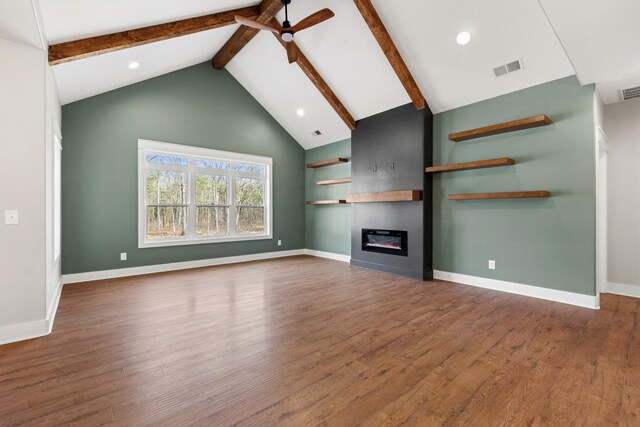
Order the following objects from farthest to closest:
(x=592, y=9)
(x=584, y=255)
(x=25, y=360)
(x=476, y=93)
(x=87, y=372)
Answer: (x=476, y=93)
(x=584, y=255)
(x=592, y=9)
(x=25, y=360)
(x=87, y=372)

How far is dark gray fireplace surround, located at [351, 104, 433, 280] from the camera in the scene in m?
4.98

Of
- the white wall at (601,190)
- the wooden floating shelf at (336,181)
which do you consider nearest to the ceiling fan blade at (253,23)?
the wooden floating shelf at (336,181)

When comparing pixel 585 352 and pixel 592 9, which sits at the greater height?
pixel 592 9

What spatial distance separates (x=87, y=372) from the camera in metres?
2.14

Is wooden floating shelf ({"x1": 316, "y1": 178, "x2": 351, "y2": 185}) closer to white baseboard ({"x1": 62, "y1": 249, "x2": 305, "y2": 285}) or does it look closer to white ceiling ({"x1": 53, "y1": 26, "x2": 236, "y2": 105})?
white baseboard ({"x1": 62, "y1": 249, "x2": 305, "y2": 285})

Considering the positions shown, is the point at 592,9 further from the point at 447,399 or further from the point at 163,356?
the point at 163,356

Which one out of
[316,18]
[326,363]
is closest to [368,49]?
[316,18]

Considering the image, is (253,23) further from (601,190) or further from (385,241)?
(601,190)

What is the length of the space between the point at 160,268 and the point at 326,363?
455cm

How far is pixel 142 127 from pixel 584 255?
701 centimetres

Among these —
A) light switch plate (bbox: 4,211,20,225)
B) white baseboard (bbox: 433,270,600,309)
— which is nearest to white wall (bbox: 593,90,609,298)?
white baseboard (bbox: 433,270,600,309)

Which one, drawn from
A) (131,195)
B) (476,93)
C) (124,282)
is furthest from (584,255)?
(131,195)

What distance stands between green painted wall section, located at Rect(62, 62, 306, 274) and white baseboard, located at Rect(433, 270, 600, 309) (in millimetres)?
4199

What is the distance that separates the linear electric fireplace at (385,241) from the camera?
5277 mm
